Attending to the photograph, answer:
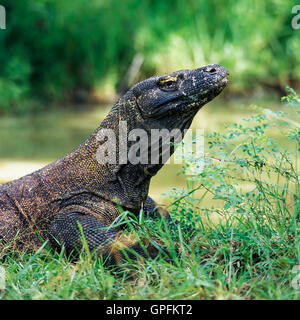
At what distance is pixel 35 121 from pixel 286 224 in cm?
1389

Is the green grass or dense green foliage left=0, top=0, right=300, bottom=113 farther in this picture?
dense green foliage left=0, top=0, right=300, bottom=113

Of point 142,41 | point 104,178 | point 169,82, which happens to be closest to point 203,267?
point 104,178

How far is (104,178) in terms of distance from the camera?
415 centimetres

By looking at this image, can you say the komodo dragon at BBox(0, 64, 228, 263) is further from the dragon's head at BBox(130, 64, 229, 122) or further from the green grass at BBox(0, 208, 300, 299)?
the green grass at BBox(0, 208, 300, 299)

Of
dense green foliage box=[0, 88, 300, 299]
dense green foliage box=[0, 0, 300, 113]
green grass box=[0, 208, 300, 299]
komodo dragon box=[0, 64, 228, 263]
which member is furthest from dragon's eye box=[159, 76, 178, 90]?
dense green foliage box=[0, 0, 300, 113]

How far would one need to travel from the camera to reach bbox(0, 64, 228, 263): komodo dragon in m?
4.04

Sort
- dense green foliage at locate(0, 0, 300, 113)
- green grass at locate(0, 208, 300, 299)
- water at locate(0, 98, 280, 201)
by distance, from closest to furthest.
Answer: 1. green grass at locate(0, 208, 300, 299)
2. water at locate(0, 98, 280, 201)
3. dense green foliage at locate(0, 0, 300, 113)

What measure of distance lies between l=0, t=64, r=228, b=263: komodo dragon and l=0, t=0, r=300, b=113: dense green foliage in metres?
15.1

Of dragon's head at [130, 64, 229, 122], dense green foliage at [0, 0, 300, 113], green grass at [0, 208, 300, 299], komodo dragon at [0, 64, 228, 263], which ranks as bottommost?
green grass at [0, 208, 300, 299]

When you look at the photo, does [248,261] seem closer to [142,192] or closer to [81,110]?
[142,192]

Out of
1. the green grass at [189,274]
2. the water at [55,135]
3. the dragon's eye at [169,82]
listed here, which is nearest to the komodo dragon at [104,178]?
the dragon's eye at [169,82]

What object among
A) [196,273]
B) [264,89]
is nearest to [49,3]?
[264,89]

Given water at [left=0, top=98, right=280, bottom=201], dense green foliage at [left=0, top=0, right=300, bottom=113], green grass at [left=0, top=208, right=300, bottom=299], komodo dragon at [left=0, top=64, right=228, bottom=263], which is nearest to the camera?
green grass at [left=0, top=208, right=300, bottom=299]

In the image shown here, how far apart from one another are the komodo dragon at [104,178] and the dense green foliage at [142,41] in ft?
49.7
